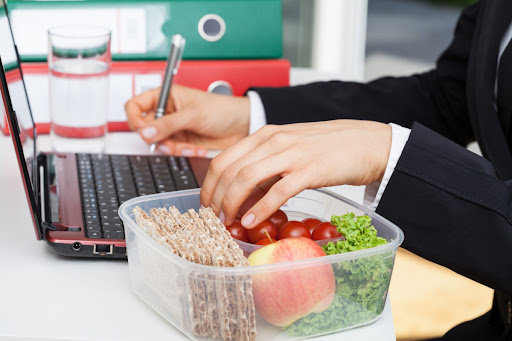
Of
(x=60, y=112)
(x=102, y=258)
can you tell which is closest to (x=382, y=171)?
(x=102, y=258)

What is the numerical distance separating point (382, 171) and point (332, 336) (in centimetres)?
20

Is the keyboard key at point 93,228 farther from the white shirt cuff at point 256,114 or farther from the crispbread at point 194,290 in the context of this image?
the white shirt cuff at point 256,114

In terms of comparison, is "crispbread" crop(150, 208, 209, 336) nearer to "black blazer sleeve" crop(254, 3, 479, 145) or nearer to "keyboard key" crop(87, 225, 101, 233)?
"keyboard key" crop(87, 225, 101, 233)

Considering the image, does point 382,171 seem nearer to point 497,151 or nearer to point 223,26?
point 497,151

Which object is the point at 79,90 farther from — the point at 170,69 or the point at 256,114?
the point at 256,114

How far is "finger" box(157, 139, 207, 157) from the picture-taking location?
41.3 inches

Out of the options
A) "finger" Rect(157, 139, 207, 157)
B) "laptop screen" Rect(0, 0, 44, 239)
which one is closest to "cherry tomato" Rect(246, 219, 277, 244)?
"laptop screen" Rect(0, 0, 44, 239)

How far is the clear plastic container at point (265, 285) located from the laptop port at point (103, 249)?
57 mm

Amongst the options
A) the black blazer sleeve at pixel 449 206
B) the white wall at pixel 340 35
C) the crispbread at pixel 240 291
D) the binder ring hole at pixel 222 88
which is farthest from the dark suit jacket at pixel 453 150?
the white wall at pixel 340 35

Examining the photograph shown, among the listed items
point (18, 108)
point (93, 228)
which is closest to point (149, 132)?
point (18, 108)

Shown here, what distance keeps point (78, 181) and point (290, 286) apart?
43cm

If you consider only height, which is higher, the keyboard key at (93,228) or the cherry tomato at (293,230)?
the cherry tomato at (293,230)

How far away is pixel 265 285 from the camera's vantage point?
1.71 ft

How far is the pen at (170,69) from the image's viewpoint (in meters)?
1.09
